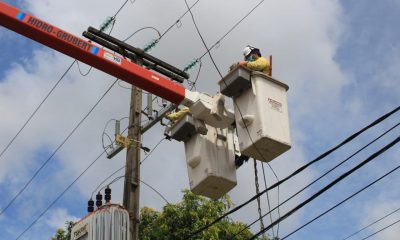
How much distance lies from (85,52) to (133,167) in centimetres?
350

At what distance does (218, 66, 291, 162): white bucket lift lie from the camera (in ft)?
25.8

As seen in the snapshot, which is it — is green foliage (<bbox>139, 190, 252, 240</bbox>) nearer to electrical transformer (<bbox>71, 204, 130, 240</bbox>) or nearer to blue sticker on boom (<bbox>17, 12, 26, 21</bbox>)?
electrical transformer (<bbox>71, 204, 130, 240</bbox>)

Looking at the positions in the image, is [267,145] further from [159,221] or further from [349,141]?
[159,221]

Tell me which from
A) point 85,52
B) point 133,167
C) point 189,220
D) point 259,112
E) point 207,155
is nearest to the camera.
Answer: point 259,112

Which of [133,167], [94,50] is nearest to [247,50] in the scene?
[94,50]

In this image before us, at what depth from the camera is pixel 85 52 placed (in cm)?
Answer: 922

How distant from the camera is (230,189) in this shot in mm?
8883

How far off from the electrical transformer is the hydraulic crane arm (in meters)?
2.21

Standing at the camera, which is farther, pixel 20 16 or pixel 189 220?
pixel 189 220

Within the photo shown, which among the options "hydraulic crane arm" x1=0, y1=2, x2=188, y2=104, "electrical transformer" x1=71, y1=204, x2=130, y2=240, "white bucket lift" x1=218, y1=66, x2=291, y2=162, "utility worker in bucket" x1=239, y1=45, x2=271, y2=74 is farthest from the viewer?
"electrical transformer" x1=71, y1=204, x2=130, y2=240

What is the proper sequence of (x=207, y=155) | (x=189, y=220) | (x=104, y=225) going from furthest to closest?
(x=189, y=220)
(x=104, y=225)
(x=207, y=155)

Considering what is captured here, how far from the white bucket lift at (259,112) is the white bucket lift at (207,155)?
792 mm

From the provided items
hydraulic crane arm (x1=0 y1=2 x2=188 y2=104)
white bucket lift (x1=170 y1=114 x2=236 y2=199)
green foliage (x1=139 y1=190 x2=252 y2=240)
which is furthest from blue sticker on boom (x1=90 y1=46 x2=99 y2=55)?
green foliage (x1=139 y1=190 x2=252 y2=240)

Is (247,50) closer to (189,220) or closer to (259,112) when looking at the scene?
(259,112)
